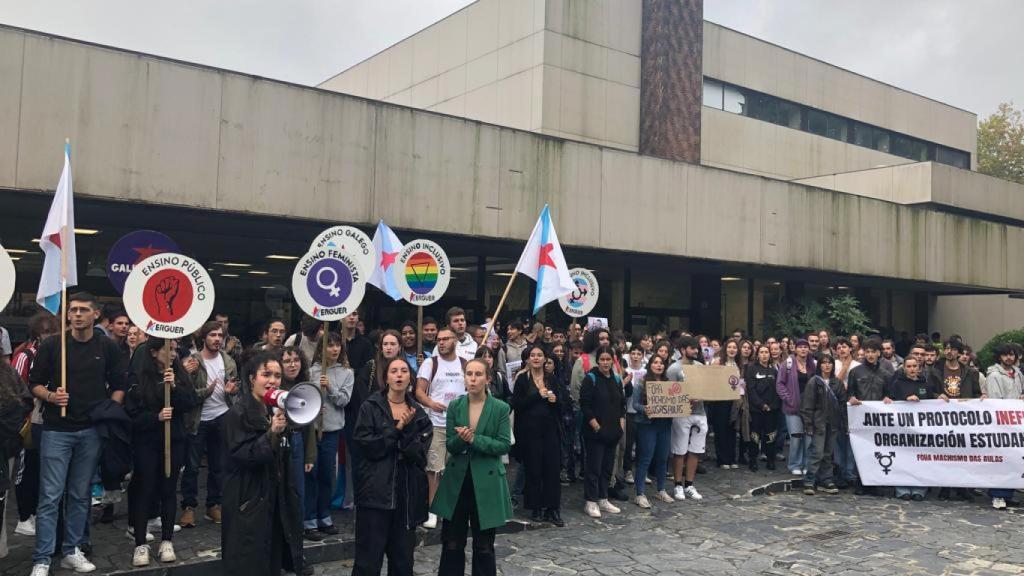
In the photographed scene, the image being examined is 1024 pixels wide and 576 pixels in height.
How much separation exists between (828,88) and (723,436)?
21.3 meters

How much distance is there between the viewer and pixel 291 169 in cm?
1212

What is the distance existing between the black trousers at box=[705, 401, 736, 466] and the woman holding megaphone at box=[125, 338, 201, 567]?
315 inches

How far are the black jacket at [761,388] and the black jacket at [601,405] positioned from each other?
12.4 ft

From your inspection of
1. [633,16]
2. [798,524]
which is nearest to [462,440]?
[798,524]

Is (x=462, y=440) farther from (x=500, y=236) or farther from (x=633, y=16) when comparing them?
(x=633, y=16)

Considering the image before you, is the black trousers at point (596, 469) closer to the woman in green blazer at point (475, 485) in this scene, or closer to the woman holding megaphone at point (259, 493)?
the woman in green blazer at point (475, 485)

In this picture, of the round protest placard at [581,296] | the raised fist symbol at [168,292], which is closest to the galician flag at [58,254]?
the raised fist symbol at [168,292]

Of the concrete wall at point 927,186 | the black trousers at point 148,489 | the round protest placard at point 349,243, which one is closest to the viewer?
the black trousers at point 148,489

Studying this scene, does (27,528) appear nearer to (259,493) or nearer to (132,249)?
(132,249)

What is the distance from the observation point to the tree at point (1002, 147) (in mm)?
48812

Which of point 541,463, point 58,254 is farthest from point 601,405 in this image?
point 58,254

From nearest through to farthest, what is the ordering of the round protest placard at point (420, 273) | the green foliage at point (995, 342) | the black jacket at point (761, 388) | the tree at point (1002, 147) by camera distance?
the round protest placard at point (420, 273) → the black jacket at point (761, 388) → the green foliage at point (995, 342) → the tree at point (1002, 147)

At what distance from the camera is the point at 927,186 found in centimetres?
2688

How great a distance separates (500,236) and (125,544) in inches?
325
